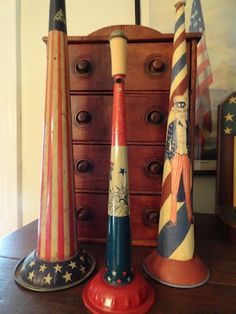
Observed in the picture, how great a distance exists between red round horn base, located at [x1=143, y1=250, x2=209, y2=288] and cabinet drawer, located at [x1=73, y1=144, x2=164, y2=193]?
18 centimetres

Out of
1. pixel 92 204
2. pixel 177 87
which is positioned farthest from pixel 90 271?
pixel 177 87

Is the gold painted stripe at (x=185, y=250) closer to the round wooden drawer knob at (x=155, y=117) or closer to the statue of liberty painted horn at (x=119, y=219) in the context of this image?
the statue of liberty painted horn at (x=119, y=219)

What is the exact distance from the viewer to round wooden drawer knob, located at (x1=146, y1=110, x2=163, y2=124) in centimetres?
58

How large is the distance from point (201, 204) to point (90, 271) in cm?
60

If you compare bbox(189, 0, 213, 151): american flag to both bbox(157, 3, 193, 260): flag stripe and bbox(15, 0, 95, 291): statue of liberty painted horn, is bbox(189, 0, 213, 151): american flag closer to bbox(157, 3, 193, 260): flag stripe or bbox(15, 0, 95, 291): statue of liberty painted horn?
bbox(157, 3, 193, 260): flag stripe

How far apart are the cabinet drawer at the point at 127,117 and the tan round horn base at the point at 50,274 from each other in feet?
0.96

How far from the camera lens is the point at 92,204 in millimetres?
613

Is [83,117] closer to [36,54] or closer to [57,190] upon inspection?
[57,190]

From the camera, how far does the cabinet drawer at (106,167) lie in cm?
60

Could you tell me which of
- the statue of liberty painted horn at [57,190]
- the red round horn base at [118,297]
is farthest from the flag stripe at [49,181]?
the red round horn base at [118,297]

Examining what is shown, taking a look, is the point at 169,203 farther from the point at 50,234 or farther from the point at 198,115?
the point at 198,115

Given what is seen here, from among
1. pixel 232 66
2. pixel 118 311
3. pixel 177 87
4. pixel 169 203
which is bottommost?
pixel 118 311

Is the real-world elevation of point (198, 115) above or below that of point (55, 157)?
above

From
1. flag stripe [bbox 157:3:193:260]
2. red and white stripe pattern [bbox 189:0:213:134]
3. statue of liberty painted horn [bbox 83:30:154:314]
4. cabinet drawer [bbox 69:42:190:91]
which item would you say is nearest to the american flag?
red and white stripe pattern [bbox 189:0:213:134]
